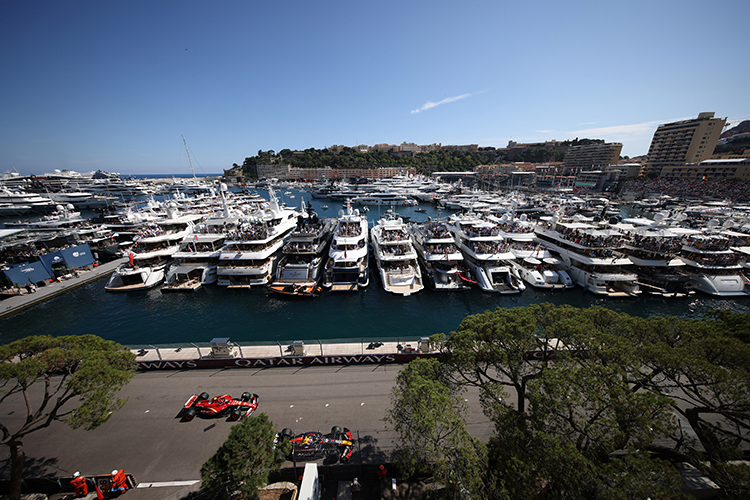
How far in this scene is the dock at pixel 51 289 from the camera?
2570cm

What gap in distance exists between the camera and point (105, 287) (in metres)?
30.5

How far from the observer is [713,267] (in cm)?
2855

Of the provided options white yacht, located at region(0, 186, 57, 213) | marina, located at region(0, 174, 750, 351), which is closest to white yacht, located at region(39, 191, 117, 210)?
white yacht, located at region(0, 186, 57, 213)

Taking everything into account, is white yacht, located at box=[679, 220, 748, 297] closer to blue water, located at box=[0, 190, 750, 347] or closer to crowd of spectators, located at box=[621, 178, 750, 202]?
blue water, located at box=[0, 190, 750, 347]

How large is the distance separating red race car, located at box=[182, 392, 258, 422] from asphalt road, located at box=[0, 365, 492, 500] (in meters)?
0.39

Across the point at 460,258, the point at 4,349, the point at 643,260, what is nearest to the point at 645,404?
the point at 4,349

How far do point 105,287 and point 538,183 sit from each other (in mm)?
145458

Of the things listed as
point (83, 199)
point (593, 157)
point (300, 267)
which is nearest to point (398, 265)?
point (300, 267)

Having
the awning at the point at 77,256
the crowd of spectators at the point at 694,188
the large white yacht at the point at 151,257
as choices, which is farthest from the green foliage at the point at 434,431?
the crowd of spectators at the point at 694,188

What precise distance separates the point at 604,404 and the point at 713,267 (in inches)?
1432

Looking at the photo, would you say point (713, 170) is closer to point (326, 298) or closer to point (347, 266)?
point (347, 266)

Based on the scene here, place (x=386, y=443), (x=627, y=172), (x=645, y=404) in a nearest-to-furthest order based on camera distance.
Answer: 1. (x=645, y=404)
2. (x=386, y=443)
3. (x=627, y=172)

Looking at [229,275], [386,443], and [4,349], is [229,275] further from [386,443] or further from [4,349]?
[386,443]

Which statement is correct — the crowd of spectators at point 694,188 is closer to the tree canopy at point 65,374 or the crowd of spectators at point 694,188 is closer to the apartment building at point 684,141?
the apartment building at point 684,141
